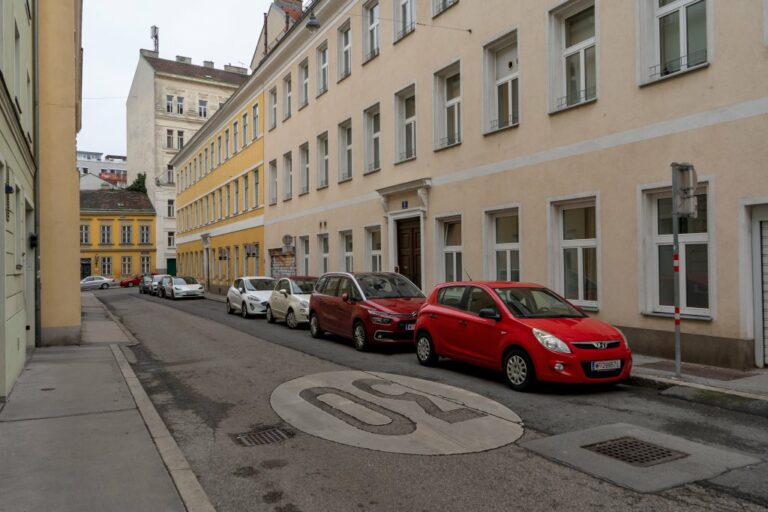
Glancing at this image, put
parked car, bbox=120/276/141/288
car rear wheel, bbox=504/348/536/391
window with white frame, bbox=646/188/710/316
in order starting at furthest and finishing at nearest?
parked car, bbox=120/276/141/288, window with white frame, bbox=646/188/710/316, car rear wheel, bbox=504/348/536/391

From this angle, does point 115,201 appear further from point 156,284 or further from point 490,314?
point 490,314

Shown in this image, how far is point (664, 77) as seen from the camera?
10.7 meters

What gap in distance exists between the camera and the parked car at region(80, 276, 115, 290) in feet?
197

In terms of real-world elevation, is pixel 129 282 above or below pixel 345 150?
below

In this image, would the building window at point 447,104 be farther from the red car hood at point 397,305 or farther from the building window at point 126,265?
the building window at point 126,265

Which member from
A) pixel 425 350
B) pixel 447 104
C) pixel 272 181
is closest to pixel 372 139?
pixel 447 104

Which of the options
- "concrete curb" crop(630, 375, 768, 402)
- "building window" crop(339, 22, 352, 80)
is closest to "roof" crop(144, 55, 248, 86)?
"building window" crop(339, 22, 352, 80)

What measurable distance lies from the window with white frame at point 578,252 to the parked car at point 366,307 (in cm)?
316

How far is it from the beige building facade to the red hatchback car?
251 cm

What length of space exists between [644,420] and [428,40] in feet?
44.6

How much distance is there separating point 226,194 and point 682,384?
36196 millimetres

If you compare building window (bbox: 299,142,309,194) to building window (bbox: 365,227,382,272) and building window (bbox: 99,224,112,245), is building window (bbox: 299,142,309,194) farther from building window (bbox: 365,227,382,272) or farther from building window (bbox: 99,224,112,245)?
building window (bbox: 99,224,112,245)

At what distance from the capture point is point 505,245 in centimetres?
1482

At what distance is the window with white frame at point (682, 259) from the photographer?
1021 cm
